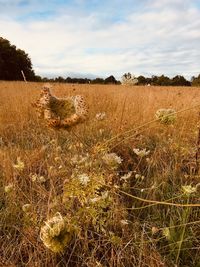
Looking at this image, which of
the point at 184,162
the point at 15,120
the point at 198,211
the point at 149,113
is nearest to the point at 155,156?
the point at 184,162

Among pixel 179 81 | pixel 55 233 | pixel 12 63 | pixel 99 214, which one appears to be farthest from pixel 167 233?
pixel 12 63

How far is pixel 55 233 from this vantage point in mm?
1196

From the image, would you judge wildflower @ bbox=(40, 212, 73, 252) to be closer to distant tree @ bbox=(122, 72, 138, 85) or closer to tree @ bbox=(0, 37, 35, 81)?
distant tree @ bbox=(122, 72, 138, 85)

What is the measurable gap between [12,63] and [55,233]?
123 feet

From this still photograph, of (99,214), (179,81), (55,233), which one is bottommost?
(179,81)

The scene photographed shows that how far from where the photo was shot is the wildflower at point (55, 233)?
3.92 ft

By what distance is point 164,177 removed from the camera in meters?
2.41

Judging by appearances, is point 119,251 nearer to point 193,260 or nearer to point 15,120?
point 193,260

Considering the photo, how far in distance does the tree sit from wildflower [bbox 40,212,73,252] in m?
34.9

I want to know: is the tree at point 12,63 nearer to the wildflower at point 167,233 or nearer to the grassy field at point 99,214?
the grassy field at point 99,214

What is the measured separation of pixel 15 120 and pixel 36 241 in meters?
3.15

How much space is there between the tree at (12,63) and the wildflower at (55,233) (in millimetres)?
34944

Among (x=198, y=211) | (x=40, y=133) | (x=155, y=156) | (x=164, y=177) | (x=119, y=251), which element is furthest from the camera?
(x=40, y=133)

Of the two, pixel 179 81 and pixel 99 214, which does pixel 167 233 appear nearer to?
pixel 99 214
